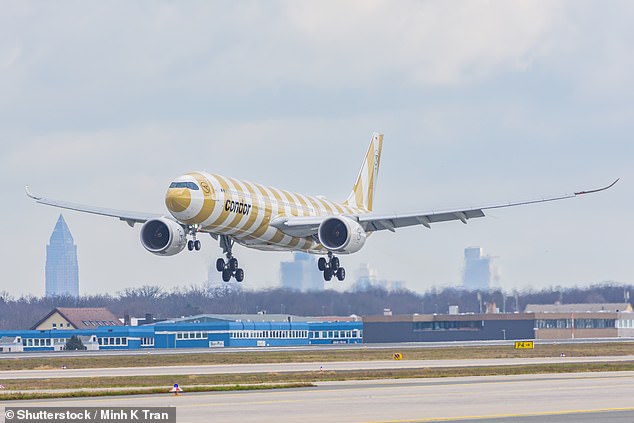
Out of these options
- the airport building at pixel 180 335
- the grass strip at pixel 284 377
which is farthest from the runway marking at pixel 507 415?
the airport building at pixel 180 335

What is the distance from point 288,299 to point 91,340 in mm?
28073

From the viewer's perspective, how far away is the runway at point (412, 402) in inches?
1284

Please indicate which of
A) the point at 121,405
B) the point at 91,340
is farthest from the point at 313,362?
the point at 91,340

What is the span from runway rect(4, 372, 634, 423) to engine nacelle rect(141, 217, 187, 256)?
16899mm

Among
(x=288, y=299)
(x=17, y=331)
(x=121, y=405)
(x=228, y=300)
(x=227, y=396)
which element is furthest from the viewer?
(x=17, y=331)

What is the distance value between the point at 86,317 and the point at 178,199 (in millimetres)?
102397

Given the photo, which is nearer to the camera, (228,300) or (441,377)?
(441,377)

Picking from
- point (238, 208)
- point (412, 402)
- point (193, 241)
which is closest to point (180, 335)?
Answer: point (193, 241)

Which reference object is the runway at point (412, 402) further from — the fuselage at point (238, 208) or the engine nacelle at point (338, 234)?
the engine nacelle at point (338, 234)

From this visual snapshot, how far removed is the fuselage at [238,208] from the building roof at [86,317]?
90.1m

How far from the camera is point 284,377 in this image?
53938 millimetres

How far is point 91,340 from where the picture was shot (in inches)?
5600

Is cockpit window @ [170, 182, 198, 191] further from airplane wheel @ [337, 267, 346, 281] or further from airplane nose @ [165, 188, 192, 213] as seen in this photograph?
airplane wheel @ [337, 267, 346, 281]

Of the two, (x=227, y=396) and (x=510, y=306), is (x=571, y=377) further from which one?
(x=510, y=306)
